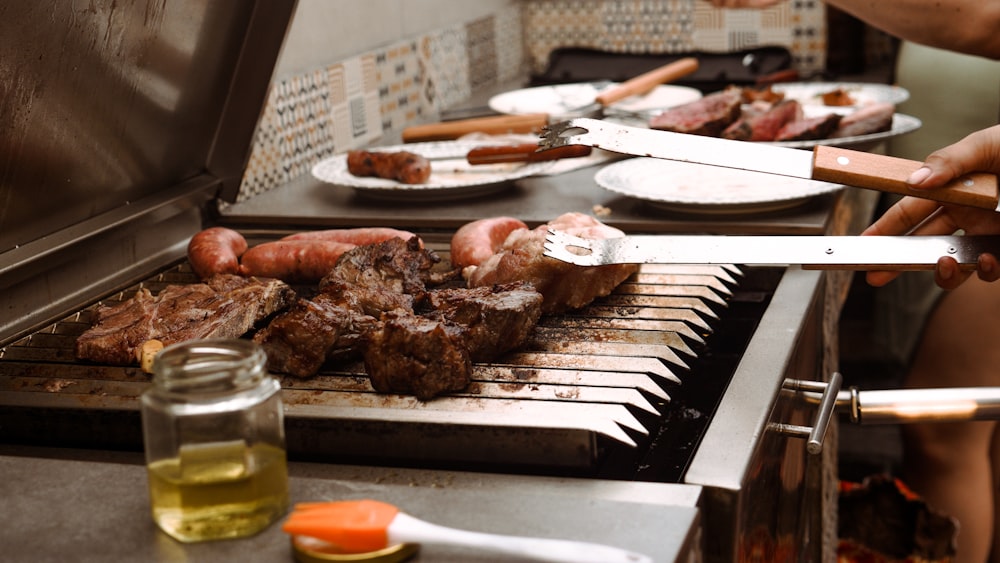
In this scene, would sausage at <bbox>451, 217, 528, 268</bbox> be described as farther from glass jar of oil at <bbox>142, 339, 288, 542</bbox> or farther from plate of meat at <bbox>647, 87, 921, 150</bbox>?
plate of meat at <bbox>647, 87, 921, 150</bbox>

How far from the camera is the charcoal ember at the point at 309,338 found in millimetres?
1322

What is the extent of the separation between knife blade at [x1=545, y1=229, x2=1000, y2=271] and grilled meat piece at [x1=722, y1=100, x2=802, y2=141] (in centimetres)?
105

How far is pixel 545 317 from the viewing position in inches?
59.9

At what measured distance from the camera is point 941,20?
2.23m

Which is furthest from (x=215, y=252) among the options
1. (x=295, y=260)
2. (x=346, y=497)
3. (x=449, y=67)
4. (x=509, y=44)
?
(x=509, y=44)

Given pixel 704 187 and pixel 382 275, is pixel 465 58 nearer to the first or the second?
pixel 704 187

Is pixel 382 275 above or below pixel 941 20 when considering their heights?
below

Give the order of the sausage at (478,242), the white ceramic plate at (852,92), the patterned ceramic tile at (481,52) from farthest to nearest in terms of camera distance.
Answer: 1. the patterned ceramic tile at (481,52)
2. the white ceramic plate at (852,92)
3. the sausage at (478,242)

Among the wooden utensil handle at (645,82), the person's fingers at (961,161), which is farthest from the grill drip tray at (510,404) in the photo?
Result: the wooden utensil handle at (645,82)

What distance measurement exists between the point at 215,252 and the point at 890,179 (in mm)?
1054

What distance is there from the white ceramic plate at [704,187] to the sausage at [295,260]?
2.02 feet

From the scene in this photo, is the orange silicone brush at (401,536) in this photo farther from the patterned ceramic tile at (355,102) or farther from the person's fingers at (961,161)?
the patterned ceramic tile at (355,102)

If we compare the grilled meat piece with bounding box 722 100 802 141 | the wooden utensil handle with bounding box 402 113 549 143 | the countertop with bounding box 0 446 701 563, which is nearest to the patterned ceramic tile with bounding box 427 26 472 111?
the wooden utensil handle with bounding box 402 113 549 143

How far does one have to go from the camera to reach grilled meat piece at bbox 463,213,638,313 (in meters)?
1.51
